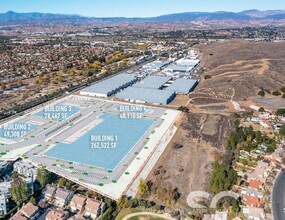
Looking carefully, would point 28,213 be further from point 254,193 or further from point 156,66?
point 156,66

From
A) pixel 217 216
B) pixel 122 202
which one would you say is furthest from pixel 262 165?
pixel 122 202

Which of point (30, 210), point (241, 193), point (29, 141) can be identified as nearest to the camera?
point (30, 210)

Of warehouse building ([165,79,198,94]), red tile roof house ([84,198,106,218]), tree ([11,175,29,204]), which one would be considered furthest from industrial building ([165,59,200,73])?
tree ([11,175,29,204])

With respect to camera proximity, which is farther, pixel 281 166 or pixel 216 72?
pixel 216 72

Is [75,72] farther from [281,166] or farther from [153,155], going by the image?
[281,166]

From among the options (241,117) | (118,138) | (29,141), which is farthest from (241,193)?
(29,141)

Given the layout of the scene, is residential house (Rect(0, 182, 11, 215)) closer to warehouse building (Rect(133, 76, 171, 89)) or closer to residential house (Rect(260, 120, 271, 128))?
residential house (Rect(260, 120, 271, 128))

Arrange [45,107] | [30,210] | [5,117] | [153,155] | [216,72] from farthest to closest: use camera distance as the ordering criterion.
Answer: [216,72] < [45,107] < [5,117] < [153,155] < [30,210]
